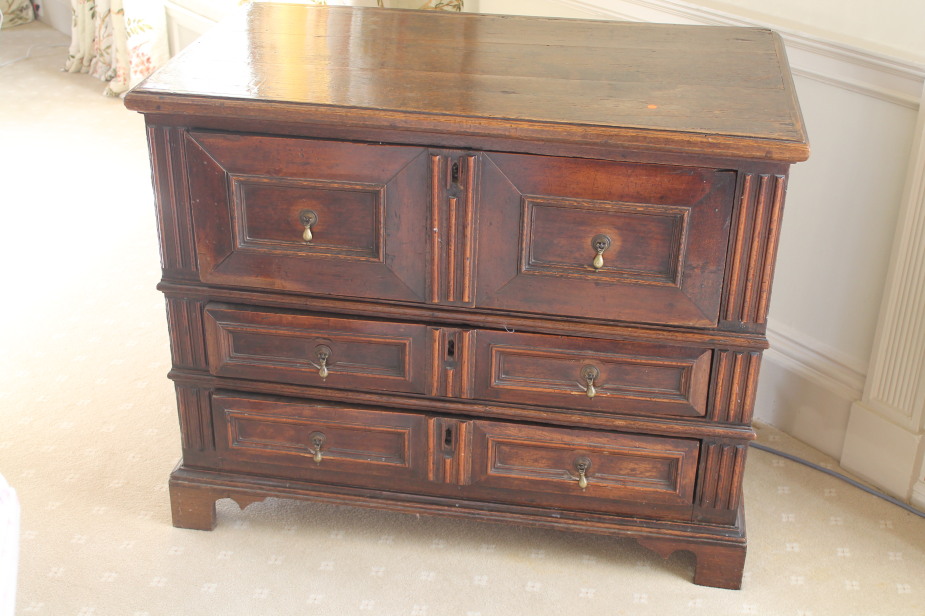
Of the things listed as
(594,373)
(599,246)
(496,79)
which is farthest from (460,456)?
(496,79)

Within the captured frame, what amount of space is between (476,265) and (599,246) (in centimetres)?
20

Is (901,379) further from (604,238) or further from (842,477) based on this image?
(604,238)

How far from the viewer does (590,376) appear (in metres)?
1.71

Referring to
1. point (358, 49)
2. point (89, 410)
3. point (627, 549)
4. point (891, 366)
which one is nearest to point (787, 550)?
point (627, 549)

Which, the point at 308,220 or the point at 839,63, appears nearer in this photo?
the point at 308,220

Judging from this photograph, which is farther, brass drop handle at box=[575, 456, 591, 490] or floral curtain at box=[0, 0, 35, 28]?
floral curtain at box=[0, 0, 35, 28]

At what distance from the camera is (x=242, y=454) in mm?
1875

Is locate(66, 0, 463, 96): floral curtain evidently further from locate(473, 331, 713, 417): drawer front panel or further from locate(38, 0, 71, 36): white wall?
locate(473, 331, 713, 417): drawer front panel

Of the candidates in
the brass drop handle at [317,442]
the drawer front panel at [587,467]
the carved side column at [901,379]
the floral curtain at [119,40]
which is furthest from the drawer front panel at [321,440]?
the floral curtain at [119,40]

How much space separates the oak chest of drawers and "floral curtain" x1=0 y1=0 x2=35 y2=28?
10.9ft

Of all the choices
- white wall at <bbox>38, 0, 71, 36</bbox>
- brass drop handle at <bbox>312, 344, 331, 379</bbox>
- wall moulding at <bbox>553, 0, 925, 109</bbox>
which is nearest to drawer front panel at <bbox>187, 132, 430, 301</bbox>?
brass drop handle at <bbox>312, 344, 331, 379</bbox>

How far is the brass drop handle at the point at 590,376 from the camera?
5.59ft

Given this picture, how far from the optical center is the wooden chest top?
60.1 inches

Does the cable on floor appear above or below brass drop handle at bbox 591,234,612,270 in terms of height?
below
